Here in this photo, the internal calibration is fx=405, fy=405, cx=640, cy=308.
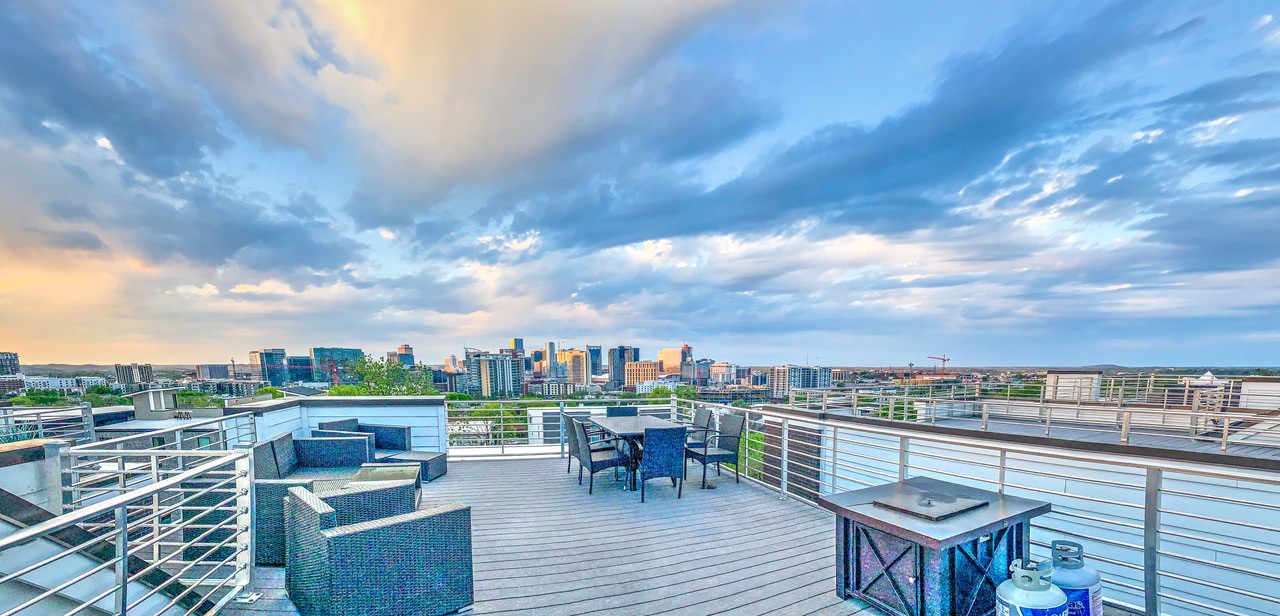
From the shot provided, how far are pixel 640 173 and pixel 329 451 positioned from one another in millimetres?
9231

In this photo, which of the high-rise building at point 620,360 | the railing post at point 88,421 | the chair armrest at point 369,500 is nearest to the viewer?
the chair armrest at point 369,500

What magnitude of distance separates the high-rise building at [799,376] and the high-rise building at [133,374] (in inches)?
1085

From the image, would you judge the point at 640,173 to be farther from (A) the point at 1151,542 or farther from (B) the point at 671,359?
(B) the point at 671,359

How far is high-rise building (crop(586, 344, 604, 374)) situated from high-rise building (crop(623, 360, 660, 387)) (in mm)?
2011

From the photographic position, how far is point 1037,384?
34.1 feet

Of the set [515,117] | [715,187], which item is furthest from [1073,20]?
[515,117]

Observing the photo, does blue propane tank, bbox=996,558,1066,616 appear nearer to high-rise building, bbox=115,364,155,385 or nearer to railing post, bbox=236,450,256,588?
railing post, bbox=236,450,256,588

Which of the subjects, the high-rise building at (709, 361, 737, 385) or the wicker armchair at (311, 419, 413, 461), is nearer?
the wicker armchair at (311, 419, 413, 461)

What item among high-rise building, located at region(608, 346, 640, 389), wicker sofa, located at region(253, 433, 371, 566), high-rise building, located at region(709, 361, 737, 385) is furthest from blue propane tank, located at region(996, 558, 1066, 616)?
high-rise building, located at region(608, 346, 640, 389)

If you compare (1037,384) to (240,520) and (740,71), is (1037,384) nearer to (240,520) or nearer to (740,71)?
(740,71)

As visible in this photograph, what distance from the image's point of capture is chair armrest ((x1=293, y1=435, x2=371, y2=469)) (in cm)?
420

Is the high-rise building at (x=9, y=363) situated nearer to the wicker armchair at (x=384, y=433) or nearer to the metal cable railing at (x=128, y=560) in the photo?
the wicker armchair at (x=384, y=433)

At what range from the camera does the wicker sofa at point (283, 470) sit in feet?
9.42

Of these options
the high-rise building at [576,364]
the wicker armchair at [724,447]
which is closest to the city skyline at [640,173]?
the wicker armchair at [724,447]
